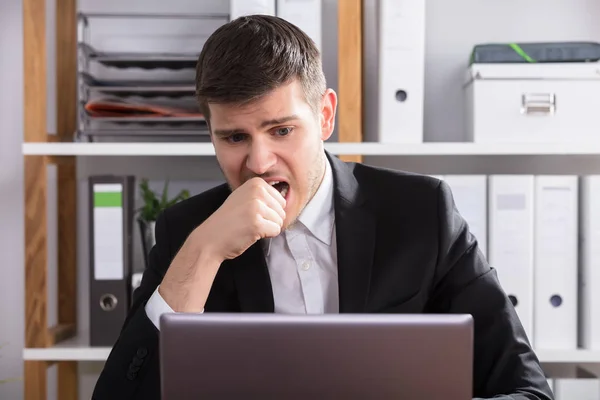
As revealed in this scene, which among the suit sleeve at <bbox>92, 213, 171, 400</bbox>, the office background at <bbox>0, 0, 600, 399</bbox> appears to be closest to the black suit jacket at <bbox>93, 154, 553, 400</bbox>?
the suit sleeve at <bbox>92, 213, 171, 400</bbox>

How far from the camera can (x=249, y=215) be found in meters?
1.12

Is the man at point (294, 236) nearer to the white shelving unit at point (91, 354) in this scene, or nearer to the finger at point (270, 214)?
the finger at point (270, 214)

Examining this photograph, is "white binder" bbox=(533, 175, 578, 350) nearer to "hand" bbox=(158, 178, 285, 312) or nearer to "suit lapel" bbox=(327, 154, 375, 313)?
"suit lapel" bbox=(327, 154, 375, 313)

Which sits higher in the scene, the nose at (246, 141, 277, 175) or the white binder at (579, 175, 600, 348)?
the nose at (246, 141, 277, 175)

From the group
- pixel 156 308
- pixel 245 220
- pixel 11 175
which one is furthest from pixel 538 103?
pixel 11 175

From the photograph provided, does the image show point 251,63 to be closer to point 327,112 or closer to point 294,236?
point 327,112

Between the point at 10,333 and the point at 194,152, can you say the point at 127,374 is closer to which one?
the point at 194,152

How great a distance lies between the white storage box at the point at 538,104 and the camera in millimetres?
1705

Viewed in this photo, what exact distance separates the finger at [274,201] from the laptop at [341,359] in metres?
0.48

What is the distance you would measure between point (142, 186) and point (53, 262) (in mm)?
383

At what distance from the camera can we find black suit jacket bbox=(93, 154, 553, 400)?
1144mm

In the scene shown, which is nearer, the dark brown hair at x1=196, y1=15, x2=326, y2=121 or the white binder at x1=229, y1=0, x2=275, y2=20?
the dark brown hair at x1=196, y1=15, x2=326, y2=121

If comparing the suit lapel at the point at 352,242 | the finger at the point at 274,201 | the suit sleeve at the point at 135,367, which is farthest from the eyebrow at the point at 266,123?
the suit sleeve at the point at 135,367

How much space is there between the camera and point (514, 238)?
1.69m
